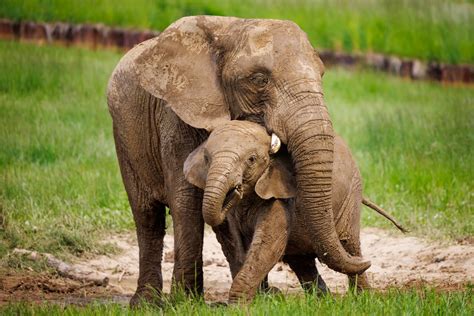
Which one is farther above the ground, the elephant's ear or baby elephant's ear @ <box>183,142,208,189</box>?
the elephant's ear

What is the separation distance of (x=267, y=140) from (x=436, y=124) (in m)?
7.40

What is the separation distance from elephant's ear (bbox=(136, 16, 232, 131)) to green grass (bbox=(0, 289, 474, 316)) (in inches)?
45.2

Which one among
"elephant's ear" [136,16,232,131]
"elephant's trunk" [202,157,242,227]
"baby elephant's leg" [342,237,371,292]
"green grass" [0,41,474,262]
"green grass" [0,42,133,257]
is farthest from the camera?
"green grass" [0,41,474,262]

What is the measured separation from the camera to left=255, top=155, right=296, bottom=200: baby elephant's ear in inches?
321

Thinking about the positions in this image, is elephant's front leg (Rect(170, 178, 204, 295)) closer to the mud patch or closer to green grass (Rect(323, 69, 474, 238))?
the mud patch

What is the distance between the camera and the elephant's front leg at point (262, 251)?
8156 millimetres

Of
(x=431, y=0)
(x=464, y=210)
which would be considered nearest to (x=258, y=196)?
(x=464, y=210)

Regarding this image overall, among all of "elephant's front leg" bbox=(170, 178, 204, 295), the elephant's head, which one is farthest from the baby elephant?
"elephant's front leg" bbox=(170, 178, 204, 295)

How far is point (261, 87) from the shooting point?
26.9 ft

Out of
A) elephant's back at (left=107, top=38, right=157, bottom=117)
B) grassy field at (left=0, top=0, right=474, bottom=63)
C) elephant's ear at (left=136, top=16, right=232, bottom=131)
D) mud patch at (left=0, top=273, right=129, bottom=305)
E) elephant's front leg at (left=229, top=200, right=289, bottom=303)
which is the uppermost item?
elephant's ear at (left=136, top=16, right=232, bottom=131)

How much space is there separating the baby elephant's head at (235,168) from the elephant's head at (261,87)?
74 mm

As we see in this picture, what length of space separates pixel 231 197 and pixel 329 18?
14.7 m

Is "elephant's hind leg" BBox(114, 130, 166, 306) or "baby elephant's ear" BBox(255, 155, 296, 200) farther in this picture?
"elephant's hind leg" BBox(114, 130, 166, 306)

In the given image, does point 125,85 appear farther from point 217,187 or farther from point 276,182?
point 217,187
